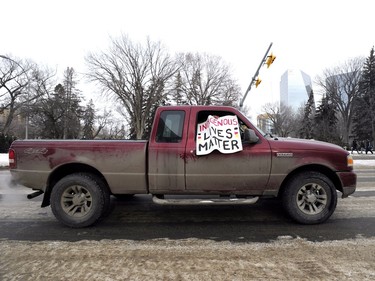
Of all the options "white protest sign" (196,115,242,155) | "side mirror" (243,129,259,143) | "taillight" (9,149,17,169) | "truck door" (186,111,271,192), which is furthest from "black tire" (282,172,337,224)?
"taillight" (9,149,17,169)

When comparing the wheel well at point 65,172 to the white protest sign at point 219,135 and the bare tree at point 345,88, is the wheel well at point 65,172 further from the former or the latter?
the bare tree at point 345,88

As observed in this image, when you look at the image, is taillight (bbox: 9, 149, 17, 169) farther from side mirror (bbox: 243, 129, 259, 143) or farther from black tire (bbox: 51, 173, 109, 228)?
side mirror (bbox: 243, 129, 259, 143)

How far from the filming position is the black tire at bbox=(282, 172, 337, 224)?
17.0 feet

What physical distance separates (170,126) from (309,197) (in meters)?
2.60

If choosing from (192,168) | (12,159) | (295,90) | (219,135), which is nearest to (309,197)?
(219,135)

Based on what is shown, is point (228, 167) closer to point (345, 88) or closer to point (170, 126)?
point (170, 126)

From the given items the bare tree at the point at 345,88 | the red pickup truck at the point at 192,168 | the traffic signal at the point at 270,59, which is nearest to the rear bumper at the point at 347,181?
the red pickup truck at the point at 192,168

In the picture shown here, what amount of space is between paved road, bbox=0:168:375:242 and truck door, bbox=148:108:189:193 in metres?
0.71

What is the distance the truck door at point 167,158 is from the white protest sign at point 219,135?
28 cm

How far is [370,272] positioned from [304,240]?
1.11 meters

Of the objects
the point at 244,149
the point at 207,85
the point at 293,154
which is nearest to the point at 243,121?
the point at 244,149

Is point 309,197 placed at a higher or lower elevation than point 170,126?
lower

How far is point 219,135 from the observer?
518 centimetres

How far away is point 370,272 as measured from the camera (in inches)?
137
